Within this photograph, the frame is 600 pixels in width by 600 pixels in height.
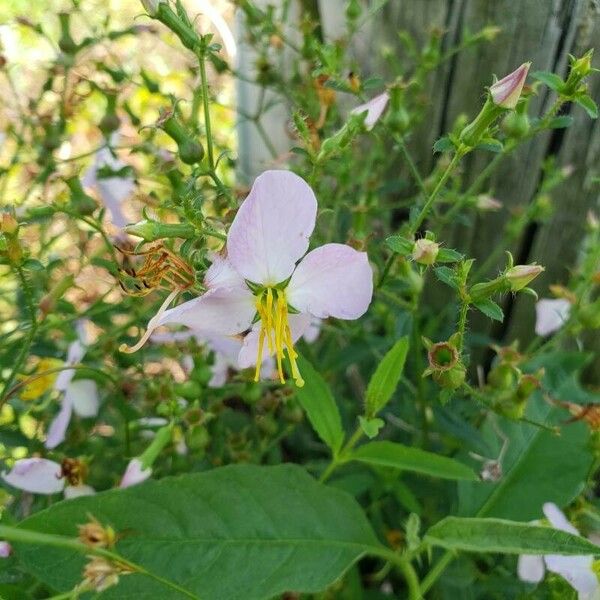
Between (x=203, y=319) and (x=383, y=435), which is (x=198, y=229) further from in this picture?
(x=383, y=435)

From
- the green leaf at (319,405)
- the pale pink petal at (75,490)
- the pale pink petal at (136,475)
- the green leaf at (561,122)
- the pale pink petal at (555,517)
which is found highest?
the green leaf at (561,122)

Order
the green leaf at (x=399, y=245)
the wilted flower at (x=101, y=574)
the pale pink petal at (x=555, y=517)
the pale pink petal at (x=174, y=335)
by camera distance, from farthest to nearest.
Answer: the pale pink petal at (x=174, y=335) < the pale pink petal at (x=555, y=517) < the green leaf at (x=399, y=245) < the wilted flower at (x=101, y=574)

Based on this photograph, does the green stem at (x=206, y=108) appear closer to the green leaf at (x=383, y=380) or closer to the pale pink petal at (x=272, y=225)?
the pale pink petal at (x=272, y=225)

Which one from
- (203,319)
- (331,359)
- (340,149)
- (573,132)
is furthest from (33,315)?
(573,132)

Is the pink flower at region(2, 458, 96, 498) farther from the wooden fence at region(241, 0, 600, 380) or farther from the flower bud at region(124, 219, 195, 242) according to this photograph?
the wooden fence at region(241, 0, 600, 380)

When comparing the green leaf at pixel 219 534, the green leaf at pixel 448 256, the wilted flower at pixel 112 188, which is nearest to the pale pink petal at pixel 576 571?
the green leaf at pixel 219 534
